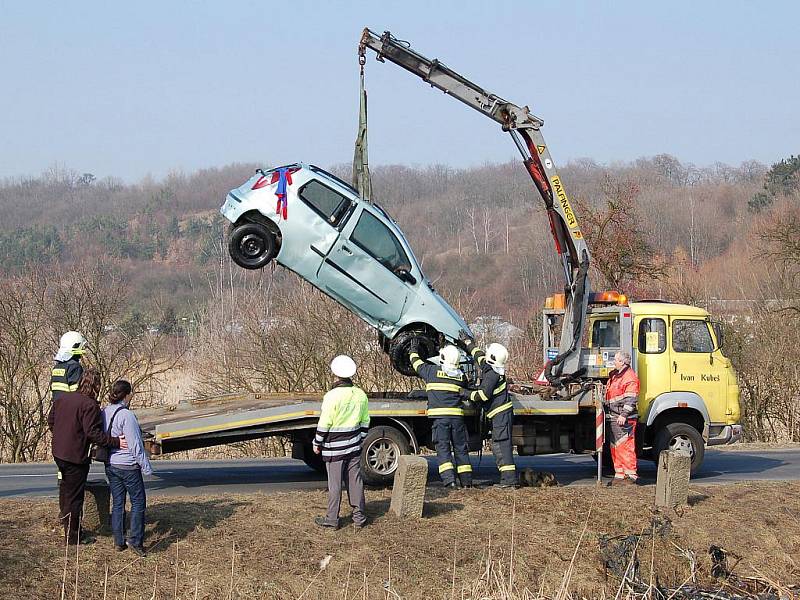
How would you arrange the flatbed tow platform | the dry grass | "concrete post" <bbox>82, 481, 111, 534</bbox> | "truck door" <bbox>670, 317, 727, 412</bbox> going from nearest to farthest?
the dry grass
"concrete post" <bbox>82, 481, 111, 534</bbox>
the flatbed tow platform
"truck door" <bbox>670, 317, 727, 412</bbox>

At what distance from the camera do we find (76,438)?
8594 mm

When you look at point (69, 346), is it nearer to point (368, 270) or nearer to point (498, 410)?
point (368, 270)

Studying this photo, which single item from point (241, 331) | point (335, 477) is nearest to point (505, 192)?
point (241, 331)

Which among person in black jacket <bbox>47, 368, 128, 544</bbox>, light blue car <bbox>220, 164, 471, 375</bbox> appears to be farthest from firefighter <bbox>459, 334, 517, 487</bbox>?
person in black jacket <bbox>47, 368, 128, 544</bbox>

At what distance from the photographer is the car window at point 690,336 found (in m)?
13.7

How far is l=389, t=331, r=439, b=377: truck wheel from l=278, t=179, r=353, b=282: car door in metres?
1.48

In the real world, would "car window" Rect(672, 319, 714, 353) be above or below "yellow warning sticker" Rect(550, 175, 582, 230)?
below

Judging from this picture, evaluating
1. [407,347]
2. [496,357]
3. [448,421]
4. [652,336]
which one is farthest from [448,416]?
[652,336]

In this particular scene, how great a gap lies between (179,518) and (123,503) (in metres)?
1.20

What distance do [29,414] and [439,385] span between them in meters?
11.1

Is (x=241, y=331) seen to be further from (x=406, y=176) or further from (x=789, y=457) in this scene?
(x=406, y=176)

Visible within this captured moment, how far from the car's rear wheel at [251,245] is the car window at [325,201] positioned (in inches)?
25.6

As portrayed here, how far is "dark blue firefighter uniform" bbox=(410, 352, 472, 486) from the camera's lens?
39.0 feet

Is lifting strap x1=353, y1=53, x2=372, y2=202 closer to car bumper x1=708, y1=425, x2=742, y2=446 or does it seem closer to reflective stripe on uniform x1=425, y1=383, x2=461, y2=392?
reflective stripe on uniform x1=425, y1=383, x2=461, y2=392
